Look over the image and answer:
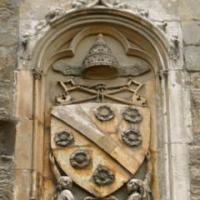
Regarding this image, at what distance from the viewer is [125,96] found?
616cm

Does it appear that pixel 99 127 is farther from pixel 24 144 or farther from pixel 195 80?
pixel 195 80

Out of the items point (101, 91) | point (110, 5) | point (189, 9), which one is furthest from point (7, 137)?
point (189, 9)

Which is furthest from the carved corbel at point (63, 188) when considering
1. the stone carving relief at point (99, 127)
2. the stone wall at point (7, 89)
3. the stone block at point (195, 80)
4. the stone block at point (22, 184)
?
the stone block at point (195, 80)

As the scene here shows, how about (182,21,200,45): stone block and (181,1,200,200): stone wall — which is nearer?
(181,1,200,200): stone wall

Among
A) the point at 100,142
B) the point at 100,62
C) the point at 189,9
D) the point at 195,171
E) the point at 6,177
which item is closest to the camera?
the point at 6,177

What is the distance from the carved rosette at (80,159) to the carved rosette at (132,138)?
1.17ft

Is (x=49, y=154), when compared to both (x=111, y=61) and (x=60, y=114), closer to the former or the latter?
(x=60, y=114)

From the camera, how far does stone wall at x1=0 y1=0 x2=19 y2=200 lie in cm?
559

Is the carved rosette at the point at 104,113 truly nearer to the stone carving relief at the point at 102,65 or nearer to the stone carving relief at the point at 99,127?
the stone carving relief at the point at 99,127

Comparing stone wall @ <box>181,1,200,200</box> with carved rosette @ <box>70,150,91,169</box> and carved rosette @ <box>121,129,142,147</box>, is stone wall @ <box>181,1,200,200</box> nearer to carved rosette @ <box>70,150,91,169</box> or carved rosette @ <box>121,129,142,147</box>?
carved rosette @ <box>121,129,142,147</box>

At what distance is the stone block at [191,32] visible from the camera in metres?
6.14

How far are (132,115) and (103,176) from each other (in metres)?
0.63

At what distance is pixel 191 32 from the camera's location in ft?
20.2

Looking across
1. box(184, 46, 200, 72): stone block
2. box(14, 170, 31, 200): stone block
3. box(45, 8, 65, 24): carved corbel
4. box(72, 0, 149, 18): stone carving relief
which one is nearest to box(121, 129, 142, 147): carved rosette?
box(184, 46, 200, 72): stone block
